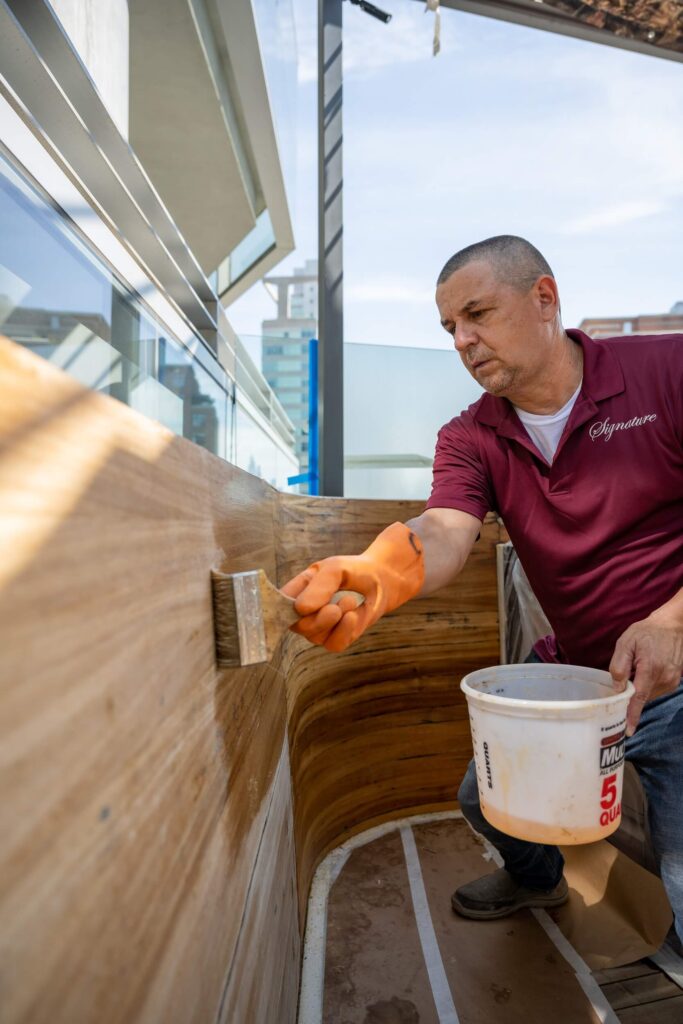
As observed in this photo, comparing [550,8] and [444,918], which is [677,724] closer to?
[444,918]

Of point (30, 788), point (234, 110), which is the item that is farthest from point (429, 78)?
point (30, 788)

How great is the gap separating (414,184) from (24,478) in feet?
15.9

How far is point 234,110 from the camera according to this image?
605cm

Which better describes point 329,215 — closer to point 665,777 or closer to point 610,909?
point 665,777

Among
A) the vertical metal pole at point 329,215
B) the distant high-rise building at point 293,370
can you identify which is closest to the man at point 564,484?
the vertical metal pole at point 329,215

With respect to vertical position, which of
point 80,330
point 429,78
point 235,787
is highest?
point 429,78

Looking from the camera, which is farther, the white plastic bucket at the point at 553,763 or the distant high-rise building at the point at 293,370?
the distant high-rise building at the point at 293,370

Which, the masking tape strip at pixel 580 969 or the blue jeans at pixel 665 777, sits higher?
the blue jeans at pixel 665 777

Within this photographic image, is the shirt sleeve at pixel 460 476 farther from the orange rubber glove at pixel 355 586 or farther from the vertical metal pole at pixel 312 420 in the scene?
the vertical metal pole at pixel 312 420

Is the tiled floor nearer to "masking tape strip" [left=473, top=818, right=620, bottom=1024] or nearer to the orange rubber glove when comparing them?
"masking tape strip" [left=473, top=818, right=620, bottom=1024]

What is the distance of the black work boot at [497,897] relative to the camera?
1667 millimetres

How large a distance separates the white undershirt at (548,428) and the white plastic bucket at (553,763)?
642 millimetres

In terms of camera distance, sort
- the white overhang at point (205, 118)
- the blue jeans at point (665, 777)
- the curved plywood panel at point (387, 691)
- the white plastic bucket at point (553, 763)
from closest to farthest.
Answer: the white plastic bucket at point (553, 763) → the blue jeans at point (665, 777) → the curved plywood panel at point (387, 691) → the white overhang at point (205, 118)

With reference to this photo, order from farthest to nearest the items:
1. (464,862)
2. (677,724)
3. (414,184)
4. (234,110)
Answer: (234,110) < (414,184) < (464,862) < (677,724)
